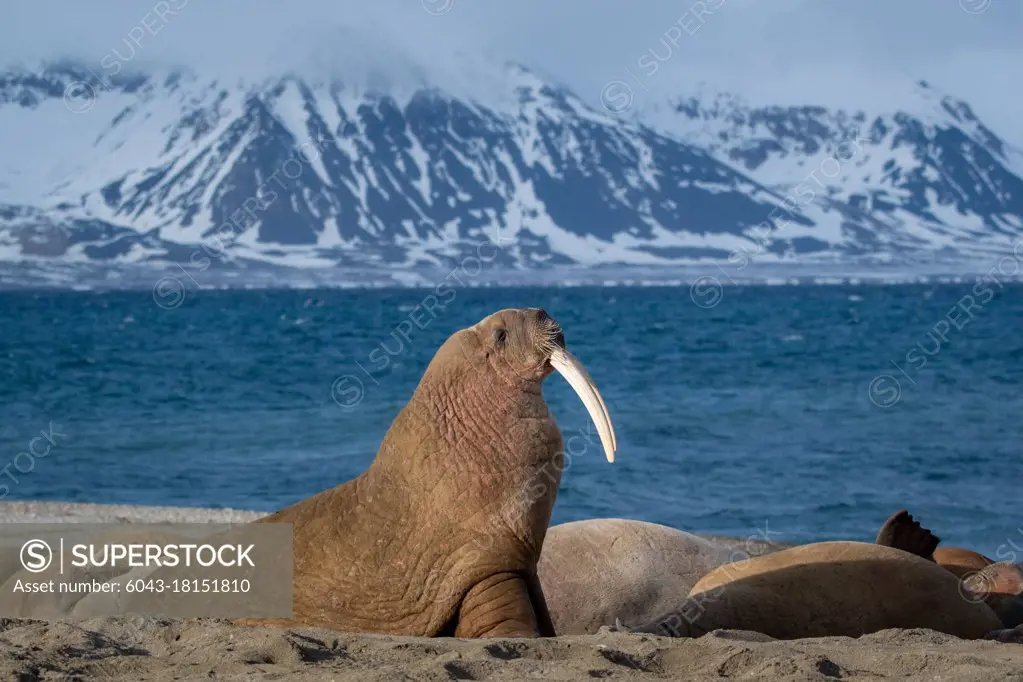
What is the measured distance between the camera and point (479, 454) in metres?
5.15

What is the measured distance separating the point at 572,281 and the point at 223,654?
637 feet

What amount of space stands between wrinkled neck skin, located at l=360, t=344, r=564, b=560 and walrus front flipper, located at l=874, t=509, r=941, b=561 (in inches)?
71.2

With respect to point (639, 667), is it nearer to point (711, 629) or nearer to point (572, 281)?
point (711, 629)

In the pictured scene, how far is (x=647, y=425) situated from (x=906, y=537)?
1389cm

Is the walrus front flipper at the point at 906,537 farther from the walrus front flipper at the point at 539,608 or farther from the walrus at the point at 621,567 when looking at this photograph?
the walrus front flipper at the point at 539,608

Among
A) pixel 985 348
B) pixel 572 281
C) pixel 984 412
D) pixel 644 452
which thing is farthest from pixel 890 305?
pixel 572 281

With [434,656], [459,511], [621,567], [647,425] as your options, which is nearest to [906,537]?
[621,567]

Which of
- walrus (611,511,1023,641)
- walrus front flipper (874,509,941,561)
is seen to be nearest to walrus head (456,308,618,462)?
walrus (611,511,1023,641)

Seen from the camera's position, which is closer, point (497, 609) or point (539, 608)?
point (497, 609)

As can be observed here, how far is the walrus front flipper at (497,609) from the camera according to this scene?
491cm

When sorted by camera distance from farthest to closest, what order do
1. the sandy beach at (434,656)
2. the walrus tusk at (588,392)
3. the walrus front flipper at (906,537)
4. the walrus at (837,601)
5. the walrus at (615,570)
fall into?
the walrus front flipper at (906,537) → the walrus at (615,570) → the walrus at (837,601) → the walrus tusk at (588,392) → the sandy beach at (434,656)

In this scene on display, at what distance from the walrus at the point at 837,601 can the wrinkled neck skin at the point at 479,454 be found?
0.67 metres

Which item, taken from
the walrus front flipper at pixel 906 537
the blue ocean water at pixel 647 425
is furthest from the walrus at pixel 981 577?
the blue ocean water at pixel 647 425

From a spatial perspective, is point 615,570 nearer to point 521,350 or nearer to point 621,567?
point 621,567
